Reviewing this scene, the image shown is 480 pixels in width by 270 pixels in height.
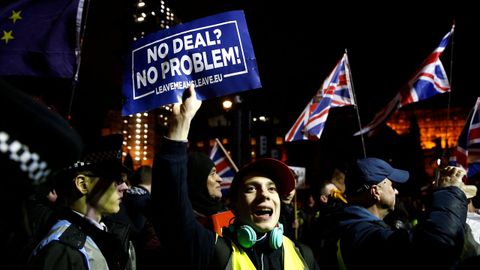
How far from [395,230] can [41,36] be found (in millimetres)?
4087

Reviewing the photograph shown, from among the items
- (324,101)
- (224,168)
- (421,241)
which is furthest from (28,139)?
(324,101)

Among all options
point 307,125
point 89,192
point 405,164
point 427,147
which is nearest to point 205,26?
point 89,192

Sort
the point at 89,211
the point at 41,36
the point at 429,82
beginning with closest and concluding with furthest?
the point at 89,211 → the point at 41,36 → the point at 429,82

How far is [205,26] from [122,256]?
224 centimetres

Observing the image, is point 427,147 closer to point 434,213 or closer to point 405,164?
point 405,164

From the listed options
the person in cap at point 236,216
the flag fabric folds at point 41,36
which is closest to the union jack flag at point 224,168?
the flag fabric folds at point 41,36

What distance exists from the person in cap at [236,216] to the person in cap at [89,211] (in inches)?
25.5

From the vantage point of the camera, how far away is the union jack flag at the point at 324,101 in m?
9.13

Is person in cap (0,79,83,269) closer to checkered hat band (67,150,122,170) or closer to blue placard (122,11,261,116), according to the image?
checkered hat band (67,150,122,170)

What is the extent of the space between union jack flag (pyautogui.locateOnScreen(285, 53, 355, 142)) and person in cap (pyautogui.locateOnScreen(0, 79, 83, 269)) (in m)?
8.09

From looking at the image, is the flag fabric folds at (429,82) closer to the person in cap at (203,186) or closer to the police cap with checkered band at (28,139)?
the person in cap at (203,186)

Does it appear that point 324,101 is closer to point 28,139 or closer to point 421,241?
point 421,241

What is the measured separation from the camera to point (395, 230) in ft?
10.3

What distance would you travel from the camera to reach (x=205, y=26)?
4.04 m
